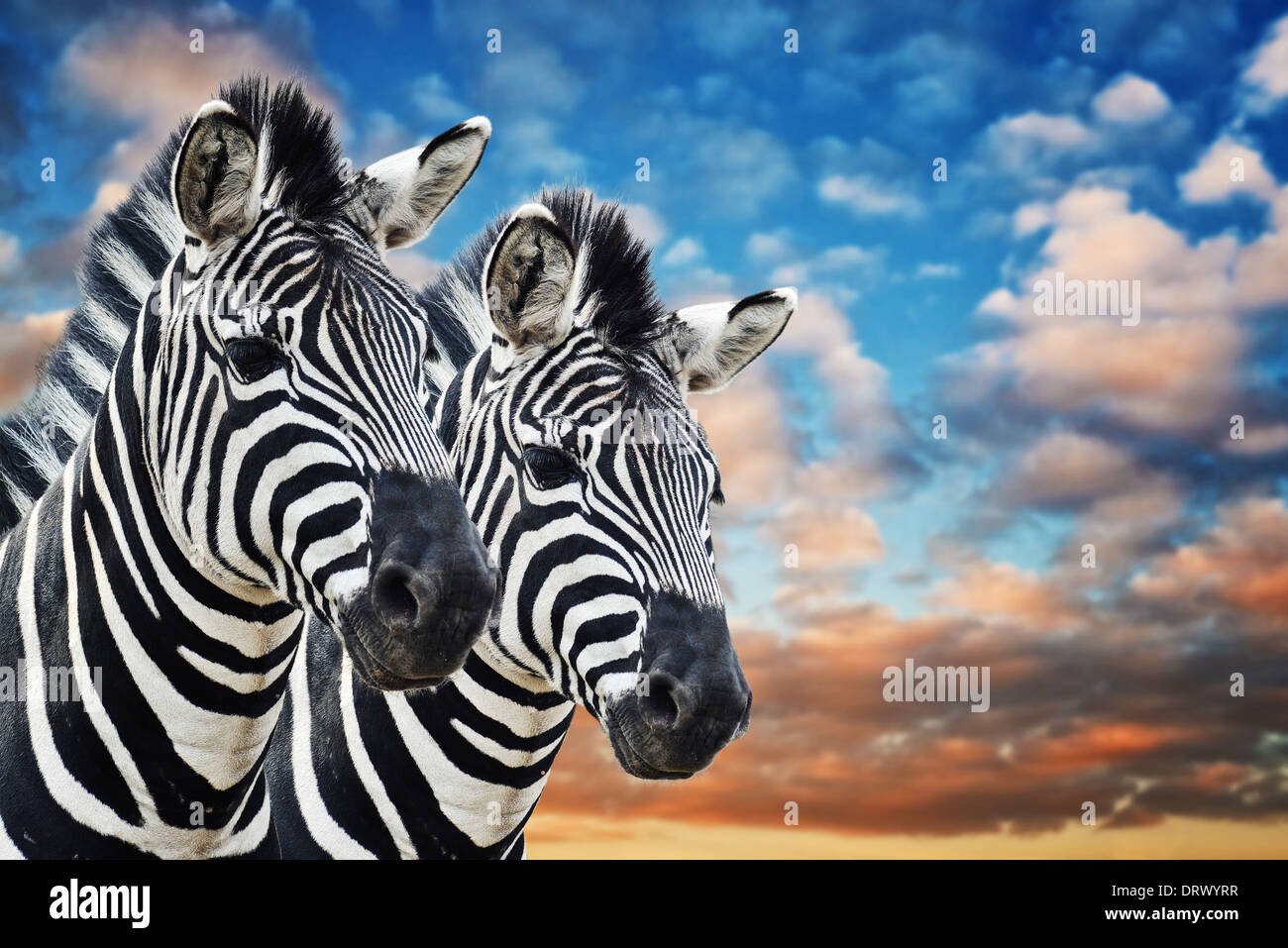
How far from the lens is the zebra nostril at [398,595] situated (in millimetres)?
5090

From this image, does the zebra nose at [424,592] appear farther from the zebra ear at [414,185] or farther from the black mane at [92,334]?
the black mane at [92,334]

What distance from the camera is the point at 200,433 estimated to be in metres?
5.51

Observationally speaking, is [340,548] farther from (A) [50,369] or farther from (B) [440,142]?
(A) [50,369]

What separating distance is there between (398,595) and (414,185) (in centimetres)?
295

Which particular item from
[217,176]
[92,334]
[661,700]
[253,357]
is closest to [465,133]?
[217,176]

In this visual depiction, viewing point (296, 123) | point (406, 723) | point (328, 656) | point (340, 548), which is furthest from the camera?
point (328, 656)

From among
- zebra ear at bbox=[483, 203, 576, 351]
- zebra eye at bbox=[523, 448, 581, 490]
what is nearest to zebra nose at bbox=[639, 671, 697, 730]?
zebra eye at bbox=[523, 448, 581, 490]

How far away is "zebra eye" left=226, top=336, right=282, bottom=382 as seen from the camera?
5.53 meters

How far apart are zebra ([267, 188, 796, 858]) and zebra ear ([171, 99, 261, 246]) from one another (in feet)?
5.40

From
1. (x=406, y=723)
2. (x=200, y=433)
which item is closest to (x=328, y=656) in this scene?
(x=406, y=723)

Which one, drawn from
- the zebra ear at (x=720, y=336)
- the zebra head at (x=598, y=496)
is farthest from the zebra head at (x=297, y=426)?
the zebra ear at (x=720, y=336)

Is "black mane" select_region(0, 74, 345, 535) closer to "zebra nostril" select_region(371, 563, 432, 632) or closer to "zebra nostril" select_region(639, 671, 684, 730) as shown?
"zebra nostril" select_region(371, 563, 432, 632)

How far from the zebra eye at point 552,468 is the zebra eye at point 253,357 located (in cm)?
169

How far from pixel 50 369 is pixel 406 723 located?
11.8ft
